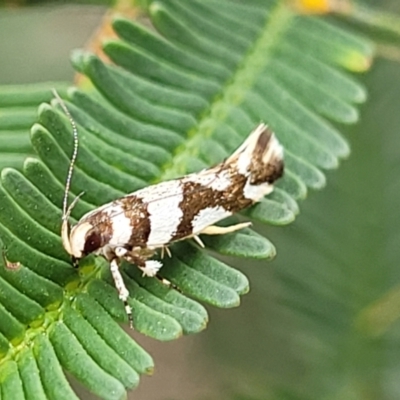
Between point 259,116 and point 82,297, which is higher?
point 259,116

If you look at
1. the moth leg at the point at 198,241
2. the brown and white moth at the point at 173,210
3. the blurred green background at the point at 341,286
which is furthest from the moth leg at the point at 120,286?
the blurred green background at the point at 341,286

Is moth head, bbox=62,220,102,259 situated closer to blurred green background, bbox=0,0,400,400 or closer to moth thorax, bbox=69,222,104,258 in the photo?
moth thorax, bbox=69,222,104,258

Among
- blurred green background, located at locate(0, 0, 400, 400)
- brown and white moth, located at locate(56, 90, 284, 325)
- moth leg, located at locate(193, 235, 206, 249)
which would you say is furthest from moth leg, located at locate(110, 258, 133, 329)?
blurred green background, located at locate(0, 0, 400, 400)

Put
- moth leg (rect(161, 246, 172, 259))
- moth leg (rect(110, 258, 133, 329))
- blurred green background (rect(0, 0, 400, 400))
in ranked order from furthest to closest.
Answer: blurred green background (rect(0, 0, 400, 400)) < moth leg (rect(161, 246, 172, 259)) < moth leg (rect(110, 258, 133, 329))

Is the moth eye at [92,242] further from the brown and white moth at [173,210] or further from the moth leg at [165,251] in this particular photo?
the moth leg at [165,251]

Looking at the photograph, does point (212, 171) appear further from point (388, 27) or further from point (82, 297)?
point (388, 27)

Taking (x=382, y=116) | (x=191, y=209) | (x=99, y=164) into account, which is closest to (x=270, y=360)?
(x=382, y=116)

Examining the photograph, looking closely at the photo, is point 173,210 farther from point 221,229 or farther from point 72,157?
point 72,157
